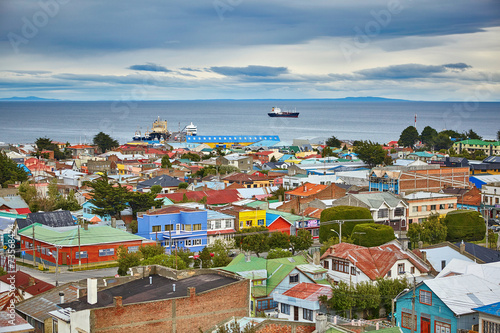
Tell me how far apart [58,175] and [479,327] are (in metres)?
57.3

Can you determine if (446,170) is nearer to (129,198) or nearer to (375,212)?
(375,212)

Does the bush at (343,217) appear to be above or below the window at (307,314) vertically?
above

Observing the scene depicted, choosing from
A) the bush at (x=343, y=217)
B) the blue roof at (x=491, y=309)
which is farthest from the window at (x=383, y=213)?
the blue roof at (x=491, y=309)

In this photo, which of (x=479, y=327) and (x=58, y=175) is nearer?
(x=479, y=327)

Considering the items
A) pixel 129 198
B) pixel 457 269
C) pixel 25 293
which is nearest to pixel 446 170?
pixel 129 198

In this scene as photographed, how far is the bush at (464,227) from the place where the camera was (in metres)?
42.4

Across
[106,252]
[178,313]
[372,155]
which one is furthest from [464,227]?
[372,155]

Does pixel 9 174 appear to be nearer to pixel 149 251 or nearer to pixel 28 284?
pixel 149 251

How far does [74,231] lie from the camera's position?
38.8 metres

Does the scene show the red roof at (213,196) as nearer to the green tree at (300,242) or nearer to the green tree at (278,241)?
the green tree at (300,242)

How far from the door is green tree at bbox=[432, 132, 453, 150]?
100179 mm

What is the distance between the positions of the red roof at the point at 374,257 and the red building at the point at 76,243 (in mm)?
12932

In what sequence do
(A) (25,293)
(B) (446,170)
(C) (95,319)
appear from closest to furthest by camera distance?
(C) (95,319) < (A) (25,293) < (B) (446,170)

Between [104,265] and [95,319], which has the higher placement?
[95,319]
